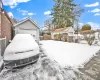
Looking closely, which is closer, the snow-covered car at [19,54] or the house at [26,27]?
the snow-covered car at [19,54]

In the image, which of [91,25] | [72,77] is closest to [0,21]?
[72,77]

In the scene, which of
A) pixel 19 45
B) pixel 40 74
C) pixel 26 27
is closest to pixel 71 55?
pixel 19 45

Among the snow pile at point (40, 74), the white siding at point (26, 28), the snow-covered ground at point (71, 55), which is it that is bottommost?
the snow pile at point (40, 74)

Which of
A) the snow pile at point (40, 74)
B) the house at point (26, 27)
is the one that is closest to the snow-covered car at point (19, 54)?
the snow pile at point (40, 74)

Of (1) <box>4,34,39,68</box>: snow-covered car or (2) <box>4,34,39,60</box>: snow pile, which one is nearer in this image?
(1) <box>4,34,39,68</box>: snow-covered car

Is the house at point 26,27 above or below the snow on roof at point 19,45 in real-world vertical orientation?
above

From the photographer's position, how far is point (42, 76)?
608 cm

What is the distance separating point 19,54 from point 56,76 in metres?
2.34

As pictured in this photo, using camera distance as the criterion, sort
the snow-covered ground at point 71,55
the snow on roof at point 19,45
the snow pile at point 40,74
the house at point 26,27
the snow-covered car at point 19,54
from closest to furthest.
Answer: the snow pile at point 40,74 < the snow-covered car at point 19,54 < the snow on roof at point 19,45 < the snow-covered ground at point 71,55 < the house at point 26,27

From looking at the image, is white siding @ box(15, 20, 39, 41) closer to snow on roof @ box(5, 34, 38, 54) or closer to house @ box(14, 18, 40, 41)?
house @ box(14, 18, 40, 41)

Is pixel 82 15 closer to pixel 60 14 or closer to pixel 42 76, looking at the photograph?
pixel 60 14

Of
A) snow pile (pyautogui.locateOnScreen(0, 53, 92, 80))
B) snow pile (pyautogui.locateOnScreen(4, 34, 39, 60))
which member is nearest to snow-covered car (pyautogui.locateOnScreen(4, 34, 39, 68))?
snow pile (pyautogui.locateOnScreen(4, 34, 39, 60))

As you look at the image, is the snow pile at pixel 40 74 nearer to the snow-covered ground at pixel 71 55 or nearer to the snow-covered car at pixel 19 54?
the snow-covered car at pixel 19 54

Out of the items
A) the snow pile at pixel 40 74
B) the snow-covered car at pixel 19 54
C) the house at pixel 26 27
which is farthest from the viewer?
the house at pixel 26 27
